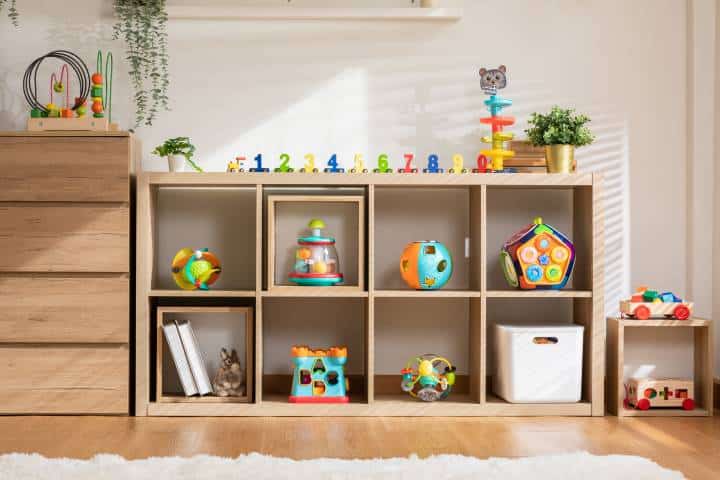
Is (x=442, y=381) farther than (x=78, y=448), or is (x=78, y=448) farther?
(x=442, y=381)

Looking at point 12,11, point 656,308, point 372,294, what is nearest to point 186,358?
point 372,294

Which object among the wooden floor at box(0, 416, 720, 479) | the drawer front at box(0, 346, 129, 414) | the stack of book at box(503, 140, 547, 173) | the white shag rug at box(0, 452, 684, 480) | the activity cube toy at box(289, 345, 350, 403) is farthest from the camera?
the stack of book at box(503, 140, 547, 173)

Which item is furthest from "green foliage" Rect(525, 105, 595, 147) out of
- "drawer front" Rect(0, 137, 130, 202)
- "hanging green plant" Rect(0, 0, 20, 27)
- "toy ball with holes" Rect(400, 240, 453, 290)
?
"hanging green plant" Rect(0, 0, 20, 27)

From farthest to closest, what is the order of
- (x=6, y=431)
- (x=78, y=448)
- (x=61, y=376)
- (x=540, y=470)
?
(x=61, y=376)
(x=6, y=431)
(x=78, y=448)
(x=540, y=470)

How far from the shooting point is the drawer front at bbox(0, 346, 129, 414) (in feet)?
9.78

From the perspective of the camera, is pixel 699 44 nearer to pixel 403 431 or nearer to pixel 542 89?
pixel 542 89

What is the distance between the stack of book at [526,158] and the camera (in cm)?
326

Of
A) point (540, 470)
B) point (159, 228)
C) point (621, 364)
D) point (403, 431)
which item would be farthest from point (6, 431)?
point (621, 364)

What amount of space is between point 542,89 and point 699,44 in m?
0.72

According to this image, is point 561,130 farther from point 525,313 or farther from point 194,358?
point 194,358

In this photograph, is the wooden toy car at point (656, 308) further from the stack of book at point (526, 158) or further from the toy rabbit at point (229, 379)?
the toy rabbit at point (229, 379)

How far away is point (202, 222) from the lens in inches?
134

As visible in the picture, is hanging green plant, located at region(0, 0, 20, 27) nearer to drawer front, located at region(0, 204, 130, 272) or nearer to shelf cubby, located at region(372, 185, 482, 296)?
drawer front, located at region(0, 204, 130, 272)

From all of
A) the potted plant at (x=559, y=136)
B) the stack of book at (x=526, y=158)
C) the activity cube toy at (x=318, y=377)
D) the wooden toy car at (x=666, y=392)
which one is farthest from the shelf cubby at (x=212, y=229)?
the wooden toy car at (x=666, y=392)
